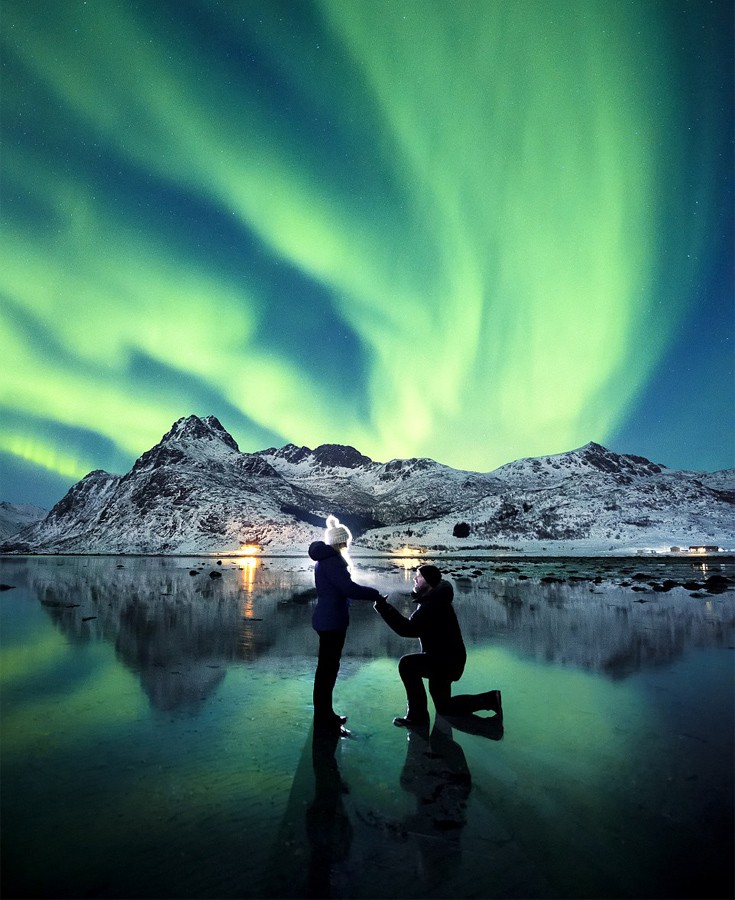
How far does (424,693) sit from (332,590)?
1.99 meters

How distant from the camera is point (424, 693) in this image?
7508 millimetres

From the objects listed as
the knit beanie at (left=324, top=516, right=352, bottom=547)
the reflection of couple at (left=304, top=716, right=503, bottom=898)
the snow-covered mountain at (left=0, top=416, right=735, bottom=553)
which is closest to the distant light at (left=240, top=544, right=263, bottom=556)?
the snow-covered mountain at (left=0, top=416, right=735, bottom=553)

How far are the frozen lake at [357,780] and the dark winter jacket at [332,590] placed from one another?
1479 millimetres

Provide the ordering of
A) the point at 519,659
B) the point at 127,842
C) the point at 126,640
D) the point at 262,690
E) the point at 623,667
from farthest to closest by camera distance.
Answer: the point at 126,640 < the point at 519,659 < the point at 623,667 < the point at 262,690 < the point at 127,842

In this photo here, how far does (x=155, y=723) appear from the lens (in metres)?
7.33

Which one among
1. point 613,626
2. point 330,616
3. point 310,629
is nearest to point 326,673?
point 330,616

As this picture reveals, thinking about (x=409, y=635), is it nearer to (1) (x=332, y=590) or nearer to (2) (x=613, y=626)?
(1) (x=332, y=590)

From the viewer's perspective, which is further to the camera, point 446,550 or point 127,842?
point 446,550

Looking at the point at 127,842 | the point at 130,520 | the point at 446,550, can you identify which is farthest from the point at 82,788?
the point at 130,520

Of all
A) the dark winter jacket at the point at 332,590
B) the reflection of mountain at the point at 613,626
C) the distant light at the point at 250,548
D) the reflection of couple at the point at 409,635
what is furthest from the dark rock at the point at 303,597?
the distant light at the point at 250,548

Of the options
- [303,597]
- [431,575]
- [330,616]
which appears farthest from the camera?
[303,597]

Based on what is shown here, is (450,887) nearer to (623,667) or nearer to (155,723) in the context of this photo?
(155,723)

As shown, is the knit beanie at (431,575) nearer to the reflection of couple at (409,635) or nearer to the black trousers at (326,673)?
the reflection of couple at (409,635)

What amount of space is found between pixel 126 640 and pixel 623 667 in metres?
11.9
